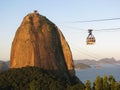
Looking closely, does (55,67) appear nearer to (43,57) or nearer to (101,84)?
(43,57)

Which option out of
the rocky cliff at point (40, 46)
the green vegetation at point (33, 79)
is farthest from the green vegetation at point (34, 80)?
the rocky cliff at point (40, 46)

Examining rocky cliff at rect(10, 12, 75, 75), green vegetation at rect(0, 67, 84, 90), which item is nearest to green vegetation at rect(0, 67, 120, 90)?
green vegetation at rect(0, 67, 84, 90)

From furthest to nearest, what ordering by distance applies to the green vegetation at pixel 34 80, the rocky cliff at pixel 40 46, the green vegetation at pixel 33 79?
the rocky cliff at pixel 40 46 → the green vegetation at pixel 33 79 → the green vegetation at pixel 34 80

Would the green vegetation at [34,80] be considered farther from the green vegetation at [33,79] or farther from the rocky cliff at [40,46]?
the rocky cliff at [40,46]

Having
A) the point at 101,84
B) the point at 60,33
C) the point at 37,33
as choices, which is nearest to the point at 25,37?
the point at 37,33

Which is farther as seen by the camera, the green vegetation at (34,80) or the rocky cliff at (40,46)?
the rocky cliff at (40,46)

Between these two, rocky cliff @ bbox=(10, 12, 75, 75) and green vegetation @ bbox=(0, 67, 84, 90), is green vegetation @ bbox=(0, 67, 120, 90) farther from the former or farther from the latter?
rocky cliff @ bbox=(10, 12, 75, 75)
